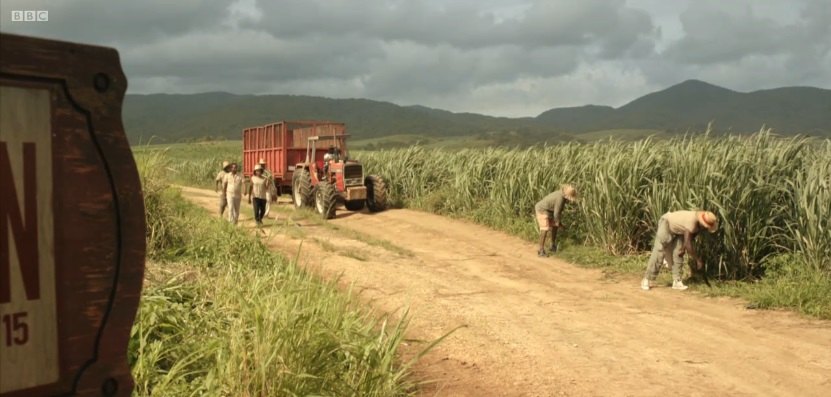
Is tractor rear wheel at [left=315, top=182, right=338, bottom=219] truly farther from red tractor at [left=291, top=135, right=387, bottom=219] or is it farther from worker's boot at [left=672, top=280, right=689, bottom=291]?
worker's boot at [left=672, top=280, right=689, bottom=291]

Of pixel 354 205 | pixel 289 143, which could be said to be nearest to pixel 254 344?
pixel 354 205

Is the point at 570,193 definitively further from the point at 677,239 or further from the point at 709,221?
the point at 709,221

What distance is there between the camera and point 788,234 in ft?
27.8

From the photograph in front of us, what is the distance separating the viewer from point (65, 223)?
1324 millimetres

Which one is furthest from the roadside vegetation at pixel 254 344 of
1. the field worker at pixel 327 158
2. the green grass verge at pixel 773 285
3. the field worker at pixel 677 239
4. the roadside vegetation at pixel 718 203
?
the field worker at pixel 327 158

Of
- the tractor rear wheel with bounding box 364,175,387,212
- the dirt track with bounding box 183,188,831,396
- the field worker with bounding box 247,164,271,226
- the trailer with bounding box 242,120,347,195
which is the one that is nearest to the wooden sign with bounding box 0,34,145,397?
the dirt track with bounding box 183,188,831,396

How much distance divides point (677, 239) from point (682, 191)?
104cm

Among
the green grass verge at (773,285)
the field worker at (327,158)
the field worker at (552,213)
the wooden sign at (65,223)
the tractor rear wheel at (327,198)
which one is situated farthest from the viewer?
the field worker at (327,158)

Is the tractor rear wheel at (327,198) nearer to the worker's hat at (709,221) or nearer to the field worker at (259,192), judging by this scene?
the field worker at (259,192)

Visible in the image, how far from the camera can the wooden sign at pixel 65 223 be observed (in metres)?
1.28

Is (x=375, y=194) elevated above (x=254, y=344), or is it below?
below

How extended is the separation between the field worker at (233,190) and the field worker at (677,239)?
7.36 metres

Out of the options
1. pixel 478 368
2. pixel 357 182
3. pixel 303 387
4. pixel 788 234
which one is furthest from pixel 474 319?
pixel 357 182

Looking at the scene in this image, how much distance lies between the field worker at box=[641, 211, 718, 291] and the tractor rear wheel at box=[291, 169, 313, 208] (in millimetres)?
9896
